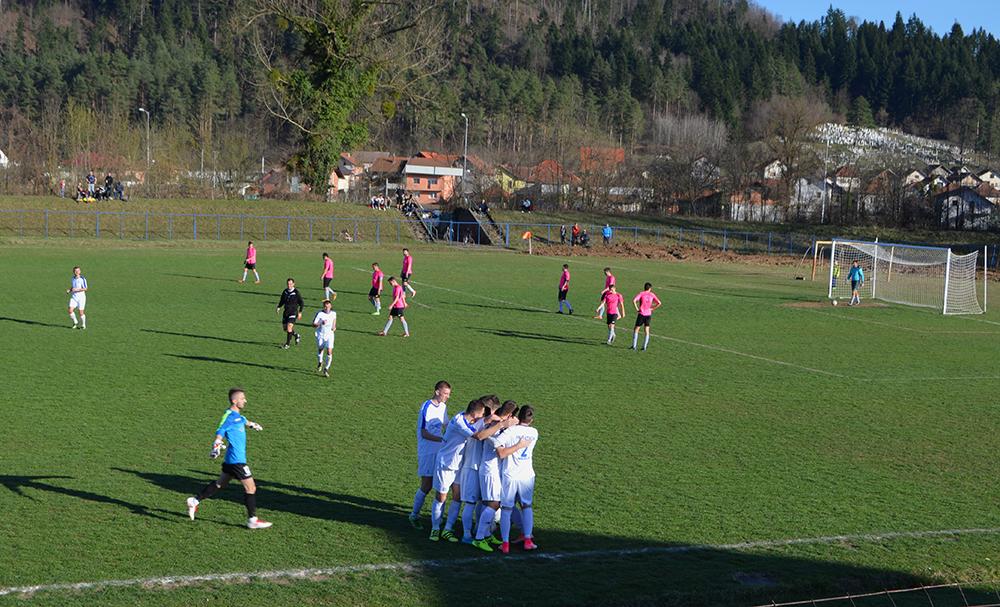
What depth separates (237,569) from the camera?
34.9 feet

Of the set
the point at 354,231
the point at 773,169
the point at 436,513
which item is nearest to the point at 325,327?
the point at 436,513

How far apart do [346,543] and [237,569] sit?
1.37m

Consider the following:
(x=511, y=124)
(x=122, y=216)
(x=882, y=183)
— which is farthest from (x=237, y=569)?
(x=511, y=124)

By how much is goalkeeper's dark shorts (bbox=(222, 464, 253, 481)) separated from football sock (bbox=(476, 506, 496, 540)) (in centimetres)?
267

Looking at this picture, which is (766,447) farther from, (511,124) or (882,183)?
(511,124)

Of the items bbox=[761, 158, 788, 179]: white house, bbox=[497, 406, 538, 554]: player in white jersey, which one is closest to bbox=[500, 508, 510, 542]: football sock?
bbox=[497, 406, 538, 554]: player in white jersey

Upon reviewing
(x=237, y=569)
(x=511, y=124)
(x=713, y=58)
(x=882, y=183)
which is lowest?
(x=237, y=569)

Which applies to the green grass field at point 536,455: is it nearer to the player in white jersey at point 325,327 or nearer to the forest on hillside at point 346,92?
the player in white jersey at point 325,327

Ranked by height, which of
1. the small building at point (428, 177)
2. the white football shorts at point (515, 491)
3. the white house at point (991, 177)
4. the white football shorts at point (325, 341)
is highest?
the white house at point (991, 177)

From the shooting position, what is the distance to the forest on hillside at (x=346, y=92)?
74438mm

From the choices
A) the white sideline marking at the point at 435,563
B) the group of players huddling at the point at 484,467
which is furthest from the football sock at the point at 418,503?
the white sideline marking at the point at 435,563

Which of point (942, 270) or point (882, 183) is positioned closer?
point (942, 270)

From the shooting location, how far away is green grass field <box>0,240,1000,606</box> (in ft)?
35.6

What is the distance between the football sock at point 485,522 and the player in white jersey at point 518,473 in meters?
0.13
